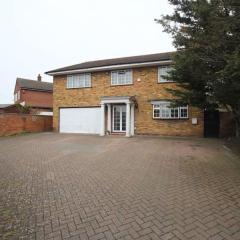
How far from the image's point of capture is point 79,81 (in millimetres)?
22859

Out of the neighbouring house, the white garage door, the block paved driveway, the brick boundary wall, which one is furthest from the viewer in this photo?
the neighbouring house

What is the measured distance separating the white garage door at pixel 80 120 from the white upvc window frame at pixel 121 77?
270cm

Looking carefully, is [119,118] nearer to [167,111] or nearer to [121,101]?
[121,101]

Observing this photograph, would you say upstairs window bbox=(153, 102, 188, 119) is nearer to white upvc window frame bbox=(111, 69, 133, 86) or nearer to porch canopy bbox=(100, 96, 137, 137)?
porch canopy bbox=(100, 96, 137, 137)

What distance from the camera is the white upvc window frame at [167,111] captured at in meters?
19.1

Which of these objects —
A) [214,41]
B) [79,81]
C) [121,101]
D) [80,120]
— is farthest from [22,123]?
[214,41]

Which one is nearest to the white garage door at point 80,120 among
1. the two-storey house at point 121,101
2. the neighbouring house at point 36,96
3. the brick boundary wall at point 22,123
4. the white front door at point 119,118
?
the two-storey house at point 121,101

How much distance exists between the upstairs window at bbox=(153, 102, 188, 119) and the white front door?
2604 millimetres

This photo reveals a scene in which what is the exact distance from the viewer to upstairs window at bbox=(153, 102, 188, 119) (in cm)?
1916

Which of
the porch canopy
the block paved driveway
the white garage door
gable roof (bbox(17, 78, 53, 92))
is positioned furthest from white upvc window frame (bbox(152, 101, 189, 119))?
gable roof (bbox(17, 78, 53, 92))

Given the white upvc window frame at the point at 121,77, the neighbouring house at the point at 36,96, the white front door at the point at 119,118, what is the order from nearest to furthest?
the white upvc window frame at the point at 121,77 < the white front door at the point at 119,118 < the neighbouring house at the point at 36,96

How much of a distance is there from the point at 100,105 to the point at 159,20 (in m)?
12.1

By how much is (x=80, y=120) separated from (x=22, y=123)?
507 centimetres

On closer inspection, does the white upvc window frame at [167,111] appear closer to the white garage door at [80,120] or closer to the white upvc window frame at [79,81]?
the white garage door at [80,120]
